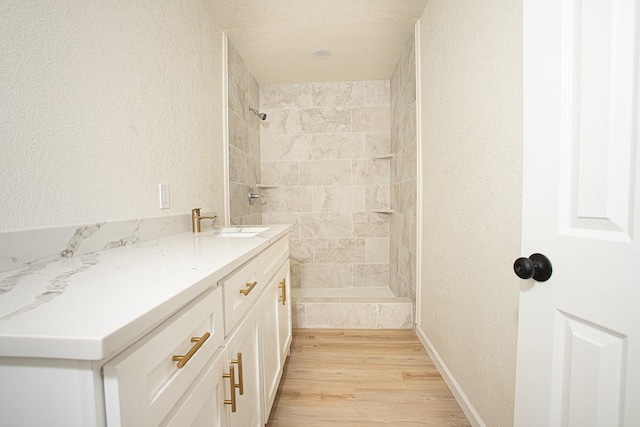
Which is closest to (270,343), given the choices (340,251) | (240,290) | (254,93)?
(240,290)

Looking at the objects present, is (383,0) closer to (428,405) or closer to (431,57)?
(431,57)

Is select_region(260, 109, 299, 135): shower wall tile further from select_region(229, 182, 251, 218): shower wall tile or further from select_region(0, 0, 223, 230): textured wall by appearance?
select_region(0, 0, 223, 230): textured wall

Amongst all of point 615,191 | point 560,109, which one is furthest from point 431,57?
point 615,191

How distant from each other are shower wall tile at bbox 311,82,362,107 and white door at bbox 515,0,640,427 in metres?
2.43

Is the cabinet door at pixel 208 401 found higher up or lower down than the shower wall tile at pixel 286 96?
lower down

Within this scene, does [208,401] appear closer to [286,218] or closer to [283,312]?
[283,312]

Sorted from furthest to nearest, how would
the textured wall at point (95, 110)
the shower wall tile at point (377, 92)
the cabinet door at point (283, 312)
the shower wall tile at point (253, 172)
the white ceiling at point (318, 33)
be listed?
the shower wall tile at point (377, 92)
the shower wall tile at point (253, 172)
the white ceiling at point (318, 33)
the cabinet door at point (283, 312)
the textured wall at point (95, 110)

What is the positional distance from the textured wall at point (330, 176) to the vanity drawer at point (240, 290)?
1.95m

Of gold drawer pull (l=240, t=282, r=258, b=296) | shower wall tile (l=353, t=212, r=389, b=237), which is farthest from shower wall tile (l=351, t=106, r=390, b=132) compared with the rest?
gold drawer pull (l=240, t=282, r=258, b=296)

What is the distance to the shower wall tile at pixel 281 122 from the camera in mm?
2971

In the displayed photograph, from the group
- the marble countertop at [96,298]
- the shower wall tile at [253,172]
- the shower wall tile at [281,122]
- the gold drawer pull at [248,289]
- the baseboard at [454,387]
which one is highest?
the shower wall tile at [281,122]

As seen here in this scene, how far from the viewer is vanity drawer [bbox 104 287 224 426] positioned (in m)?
0.36

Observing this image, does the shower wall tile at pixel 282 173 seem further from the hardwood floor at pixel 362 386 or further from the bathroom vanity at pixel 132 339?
the bathroom vanity at pixel 132 339

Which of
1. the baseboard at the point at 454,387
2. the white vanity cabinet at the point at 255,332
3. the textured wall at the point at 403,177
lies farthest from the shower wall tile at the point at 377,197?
the white vanity cabinet at the point at 255,332
